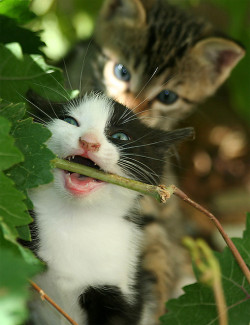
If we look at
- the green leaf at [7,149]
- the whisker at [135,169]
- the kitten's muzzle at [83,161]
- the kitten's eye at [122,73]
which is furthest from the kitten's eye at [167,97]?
the green leaf at [7,149]

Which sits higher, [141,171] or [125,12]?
[125,12]

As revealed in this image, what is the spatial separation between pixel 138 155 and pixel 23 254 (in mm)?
536

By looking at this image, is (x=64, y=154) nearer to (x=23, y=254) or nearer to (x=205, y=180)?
(x=23, y=254)

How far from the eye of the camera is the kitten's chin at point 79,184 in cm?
152

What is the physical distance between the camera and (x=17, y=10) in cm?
154

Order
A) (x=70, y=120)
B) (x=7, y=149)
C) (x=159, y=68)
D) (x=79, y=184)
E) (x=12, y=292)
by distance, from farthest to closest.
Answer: (x=159, y=68)
(x=70, y=120)
(x=79, y=184)
(x=7, y=149)
(x=12, y=292)

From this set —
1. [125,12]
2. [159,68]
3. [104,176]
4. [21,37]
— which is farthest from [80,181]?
[125,12]

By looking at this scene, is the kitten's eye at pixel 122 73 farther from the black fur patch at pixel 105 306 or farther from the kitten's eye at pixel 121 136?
the black fur patch at pixel 105 306

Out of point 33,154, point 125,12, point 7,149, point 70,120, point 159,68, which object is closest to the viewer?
point 7,149

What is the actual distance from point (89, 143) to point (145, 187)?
21cm

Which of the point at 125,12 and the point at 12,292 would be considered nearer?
the point at 12,292

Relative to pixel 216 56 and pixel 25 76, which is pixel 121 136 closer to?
pixel 25 76

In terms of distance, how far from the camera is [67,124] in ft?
5.14

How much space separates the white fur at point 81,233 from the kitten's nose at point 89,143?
0.27 ft
